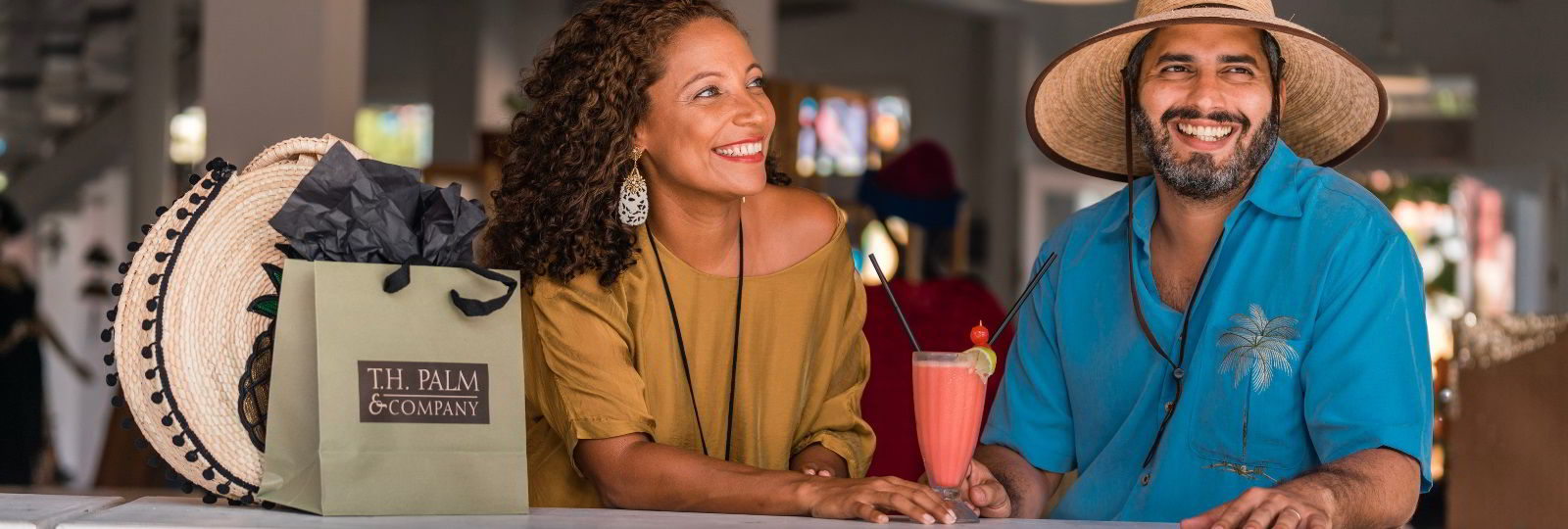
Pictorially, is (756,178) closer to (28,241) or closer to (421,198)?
(421,198)

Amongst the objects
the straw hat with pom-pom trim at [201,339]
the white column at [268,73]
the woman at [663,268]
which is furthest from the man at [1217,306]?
the white column at [268,73]

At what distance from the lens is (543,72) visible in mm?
2299

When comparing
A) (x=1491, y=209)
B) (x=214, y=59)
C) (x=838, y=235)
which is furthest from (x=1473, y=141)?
(x=838, y=235)

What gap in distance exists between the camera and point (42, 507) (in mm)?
1582

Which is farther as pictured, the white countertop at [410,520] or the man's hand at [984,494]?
the man's hand at [984,494]

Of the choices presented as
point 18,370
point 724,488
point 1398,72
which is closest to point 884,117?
point 1398,72

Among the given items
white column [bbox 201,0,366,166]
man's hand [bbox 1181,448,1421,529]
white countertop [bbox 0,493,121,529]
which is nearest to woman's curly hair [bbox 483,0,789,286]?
white countertop [bbox 0,493,121,529]

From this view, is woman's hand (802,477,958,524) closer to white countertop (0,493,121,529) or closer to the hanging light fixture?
white countertop (0,493,121,529)

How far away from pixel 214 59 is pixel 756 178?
311cm

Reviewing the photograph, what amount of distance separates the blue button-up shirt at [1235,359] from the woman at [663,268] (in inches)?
12.2

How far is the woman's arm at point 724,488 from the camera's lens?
1.67 meters

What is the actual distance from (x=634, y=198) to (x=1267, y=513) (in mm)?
1025

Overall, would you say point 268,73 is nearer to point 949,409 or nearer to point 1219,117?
point 1219,117

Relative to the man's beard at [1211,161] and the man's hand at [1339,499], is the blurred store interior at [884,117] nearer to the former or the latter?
the man's beard at [1211,161]
